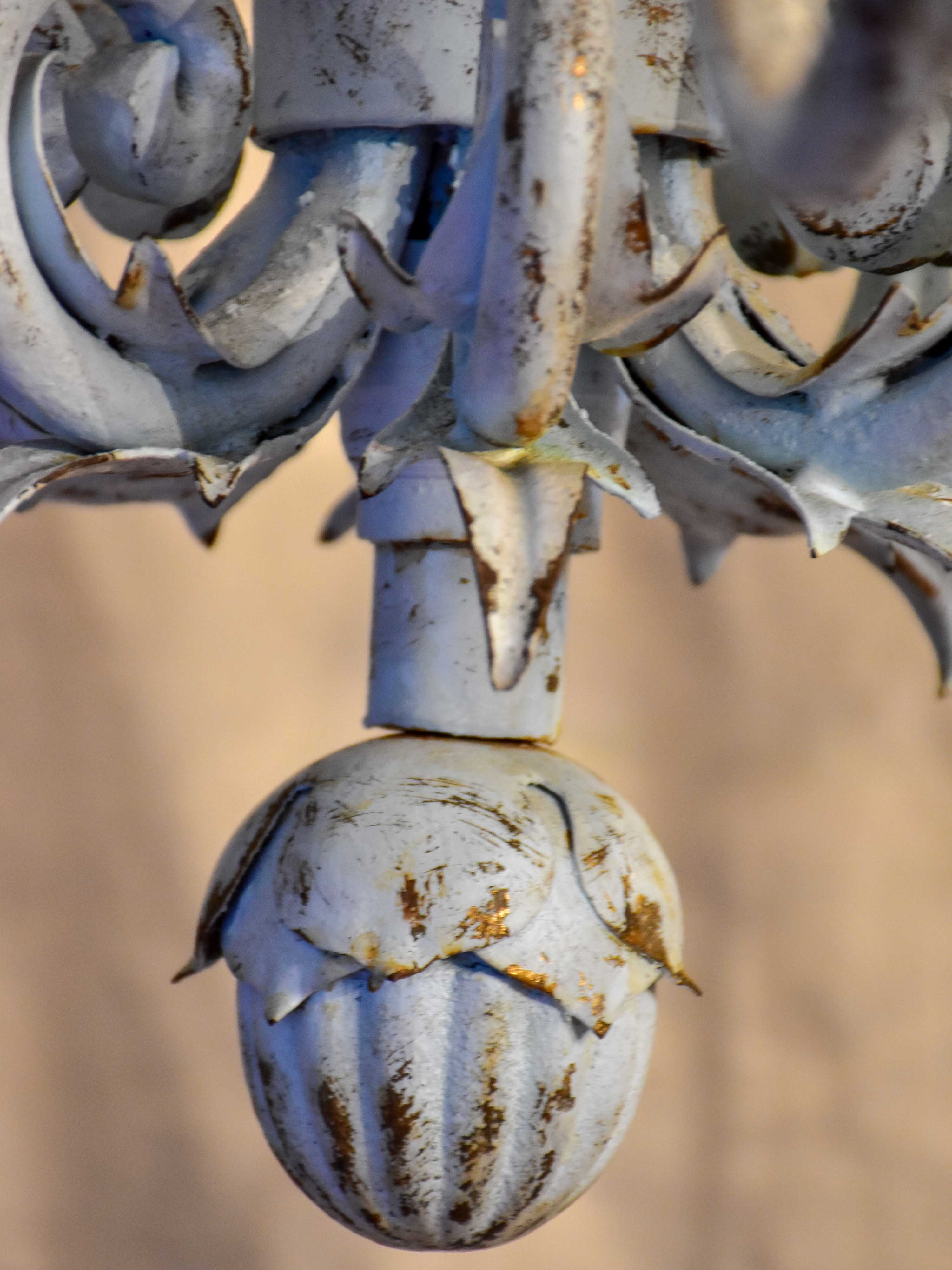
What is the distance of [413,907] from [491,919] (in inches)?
0.7

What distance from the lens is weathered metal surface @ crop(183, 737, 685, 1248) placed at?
371 millimetres

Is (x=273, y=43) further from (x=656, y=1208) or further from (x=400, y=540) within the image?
(x=656, y=1208)

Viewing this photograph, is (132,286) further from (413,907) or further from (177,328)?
(413,907)

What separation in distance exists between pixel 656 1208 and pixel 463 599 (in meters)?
0.54

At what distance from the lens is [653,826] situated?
0.88 m

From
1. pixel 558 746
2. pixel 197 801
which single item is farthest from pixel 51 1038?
pixel 558 746

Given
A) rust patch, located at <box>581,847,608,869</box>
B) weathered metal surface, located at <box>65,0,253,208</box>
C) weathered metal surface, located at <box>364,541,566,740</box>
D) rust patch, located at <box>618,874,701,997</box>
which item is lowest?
rust patch, located at <box>618,874,701,997</box>

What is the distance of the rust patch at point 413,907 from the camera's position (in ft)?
1.21

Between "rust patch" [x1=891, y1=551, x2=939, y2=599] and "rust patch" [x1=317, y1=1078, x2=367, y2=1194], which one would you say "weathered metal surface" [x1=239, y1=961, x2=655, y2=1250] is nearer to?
"rust patch" [x1=317, y1=1078, x2=367, y2=1194]

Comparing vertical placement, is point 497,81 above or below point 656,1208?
above

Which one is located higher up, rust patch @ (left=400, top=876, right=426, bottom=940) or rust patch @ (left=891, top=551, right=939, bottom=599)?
rust patch @ (left=891, top=551, right=939, bottom=599)

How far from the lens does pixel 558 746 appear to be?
88 centimetres

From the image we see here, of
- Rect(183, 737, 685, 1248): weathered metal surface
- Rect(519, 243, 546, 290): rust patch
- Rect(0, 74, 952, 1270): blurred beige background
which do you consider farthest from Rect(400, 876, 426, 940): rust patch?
Rect(0, 74, 952, 1270): blurred beige background

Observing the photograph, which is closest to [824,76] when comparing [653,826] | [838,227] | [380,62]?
[838,227]
